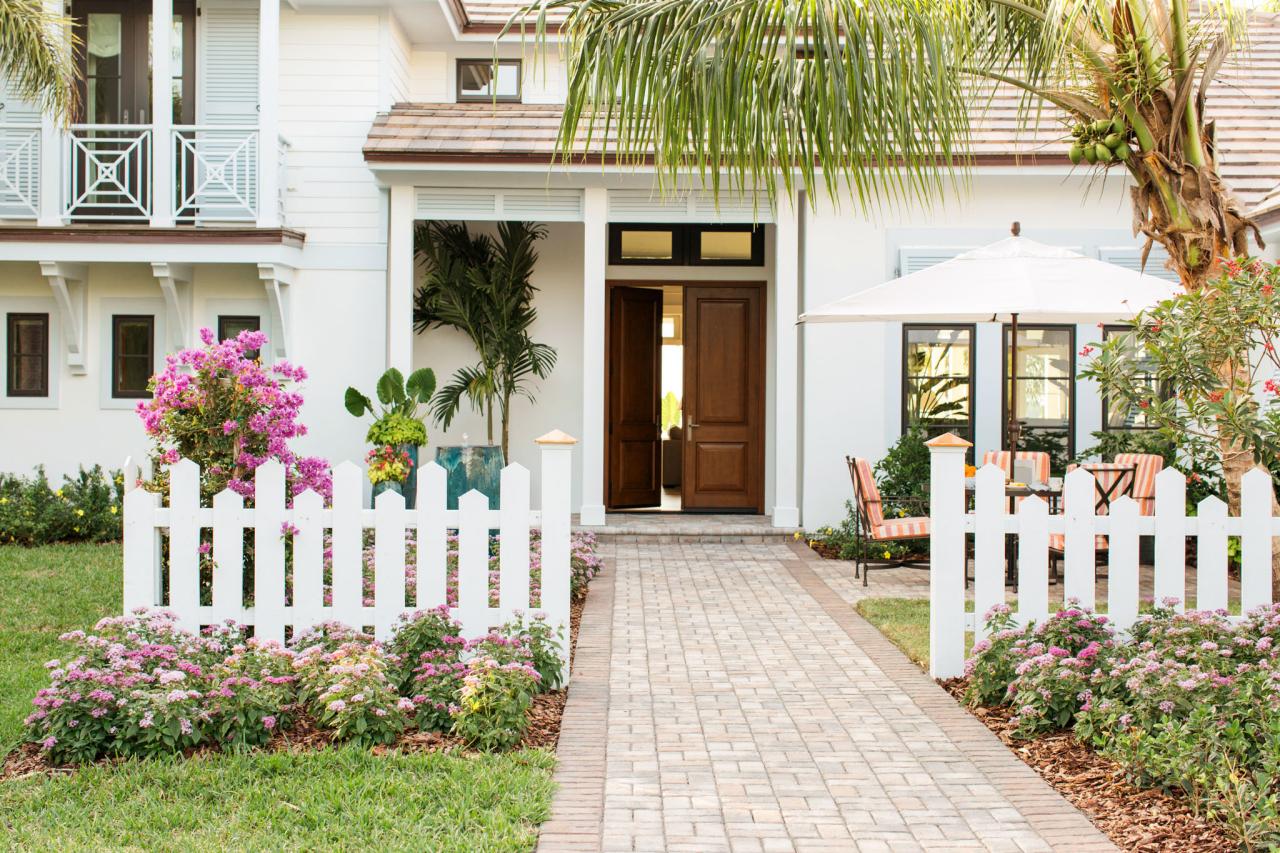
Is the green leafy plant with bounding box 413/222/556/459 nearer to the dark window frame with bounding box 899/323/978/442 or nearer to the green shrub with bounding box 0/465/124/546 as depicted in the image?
the green shrub with bounding box 0/465/124/546

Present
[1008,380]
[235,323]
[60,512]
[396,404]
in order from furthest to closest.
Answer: [235,323]
[1008,380]
[396,404]
[60,512]

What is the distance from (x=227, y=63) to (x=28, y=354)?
390 centimetres

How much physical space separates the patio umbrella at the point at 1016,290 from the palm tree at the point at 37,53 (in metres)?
7.44

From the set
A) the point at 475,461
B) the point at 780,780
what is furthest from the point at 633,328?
the point at 780,780

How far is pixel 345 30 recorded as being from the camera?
1345 centimetres

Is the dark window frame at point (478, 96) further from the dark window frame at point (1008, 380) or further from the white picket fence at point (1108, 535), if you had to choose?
the white picket fence at point (1108, 535)

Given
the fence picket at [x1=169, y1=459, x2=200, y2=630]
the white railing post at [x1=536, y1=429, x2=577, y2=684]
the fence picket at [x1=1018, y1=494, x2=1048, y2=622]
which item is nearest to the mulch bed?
the white railing post at [x1=536, y1=429, x2=577, y2=684]

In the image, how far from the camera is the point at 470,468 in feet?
40.8

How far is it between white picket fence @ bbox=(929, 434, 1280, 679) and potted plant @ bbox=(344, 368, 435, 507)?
721 centimetres

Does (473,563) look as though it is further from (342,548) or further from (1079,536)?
(1079,536)

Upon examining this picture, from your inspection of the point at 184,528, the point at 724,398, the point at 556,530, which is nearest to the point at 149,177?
the point at 724,398

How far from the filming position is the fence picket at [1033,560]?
595cm

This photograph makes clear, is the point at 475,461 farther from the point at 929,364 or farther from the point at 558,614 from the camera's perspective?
the point at 558,614

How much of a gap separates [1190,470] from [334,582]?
808 cm
